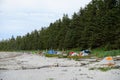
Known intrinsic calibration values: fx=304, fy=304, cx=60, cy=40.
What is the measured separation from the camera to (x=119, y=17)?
2463 inches

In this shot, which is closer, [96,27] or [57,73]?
[57,73]

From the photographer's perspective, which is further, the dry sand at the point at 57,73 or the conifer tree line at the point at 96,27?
the conifer tree line at the point at 96,27

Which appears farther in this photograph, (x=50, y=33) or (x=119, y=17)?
(x=50, y=33)

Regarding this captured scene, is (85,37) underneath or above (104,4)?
underneath

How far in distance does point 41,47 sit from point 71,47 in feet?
166

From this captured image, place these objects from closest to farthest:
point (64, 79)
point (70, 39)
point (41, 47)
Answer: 1. point (64, 79)
2. point (70, 39)
3. point (41, 47)

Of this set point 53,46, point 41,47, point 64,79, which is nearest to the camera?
point 64,79

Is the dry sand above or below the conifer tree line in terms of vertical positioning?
below

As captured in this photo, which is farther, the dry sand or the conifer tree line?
the conifer tree line

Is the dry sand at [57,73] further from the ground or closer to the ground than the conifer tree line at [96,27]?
closer to the ground

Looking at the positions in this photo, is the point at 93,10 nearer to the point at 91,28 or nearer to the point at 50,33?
the point at 91,28

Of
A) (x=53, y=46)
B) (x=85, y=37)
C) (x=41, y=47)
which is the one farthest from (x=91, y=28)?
(x=41, y=47)

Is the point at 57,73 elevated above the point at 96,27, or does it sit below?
below

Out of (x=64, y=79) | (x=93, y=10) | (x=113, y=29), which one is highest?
(x=93, y=10)
